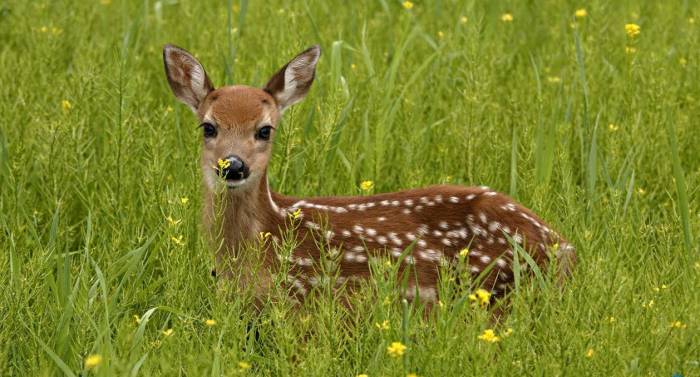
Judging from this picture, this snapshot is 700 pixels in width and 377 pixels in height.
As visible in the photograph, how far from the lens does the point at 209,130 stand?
545 centimetres

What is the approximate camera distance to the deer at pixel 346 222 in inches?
206

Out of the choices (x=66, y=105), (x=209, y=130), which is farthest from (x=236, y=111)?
(x=66, y=105)

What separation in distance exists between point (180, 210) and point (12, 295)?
68cm

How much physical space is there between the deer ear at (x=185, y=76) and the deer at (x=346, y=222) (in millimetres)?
130

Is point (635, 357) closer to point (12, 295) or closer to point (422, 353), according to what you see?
point (422, 353)

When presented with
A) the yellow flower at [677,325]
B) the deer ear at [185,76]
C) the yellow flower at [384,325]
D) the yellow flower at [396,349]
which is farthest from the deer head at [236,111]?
the yellow flower at [677,325]

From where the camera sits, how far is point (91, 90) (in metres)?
6.46

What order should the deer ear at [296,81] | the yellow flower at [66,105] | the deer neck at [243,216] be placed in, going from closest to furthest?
the deer neck at [243,216], the deer ear at [296,81], the yellow flower at [66,105]

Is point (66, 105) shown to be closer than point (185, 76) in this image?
No

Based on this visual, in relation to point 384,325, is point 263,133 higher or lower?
higher

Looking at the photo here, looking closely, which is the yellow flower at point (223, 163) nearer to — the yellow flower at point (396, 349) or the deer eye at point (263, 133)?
the deer eye at point (263, 133)

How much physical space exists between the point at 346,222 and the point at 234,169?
0.55 m

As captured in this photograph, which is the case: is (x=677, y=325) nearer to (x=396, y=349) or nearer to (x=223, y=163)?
(x=396, y=349)

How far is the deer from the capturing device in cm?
524
